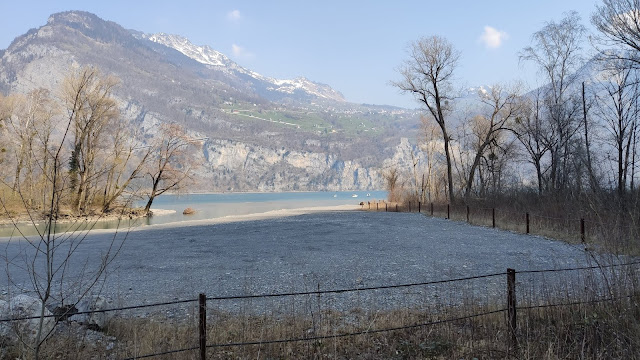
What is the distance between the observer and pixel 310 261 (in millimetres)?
13195

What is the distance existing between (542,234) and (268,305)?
14849 millimetres

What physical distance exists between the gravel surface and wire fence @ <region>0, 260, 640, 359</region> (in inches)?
18.5

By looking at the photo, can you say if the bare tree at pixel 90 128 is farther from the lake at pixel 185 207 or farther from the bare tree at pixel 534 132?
the bare tree at pixel 534 132

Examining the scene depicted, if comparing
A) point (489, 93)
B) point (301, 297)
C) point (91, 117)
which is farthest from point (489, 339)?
Answer: point (91, 117)

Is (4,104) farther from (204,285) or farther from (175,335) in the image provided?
(175,335)

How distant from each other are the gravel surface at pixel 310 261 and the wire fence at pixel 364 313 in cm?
47

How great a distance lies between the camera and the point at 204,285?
10.0 meters

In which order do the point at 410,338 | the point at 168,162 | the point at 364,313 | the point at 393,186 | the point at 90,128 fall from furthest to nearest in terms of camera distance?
the point at 393,186 < the point at 168,162 < the point at 90,128 < the point at 364,313 < the point at 410,338

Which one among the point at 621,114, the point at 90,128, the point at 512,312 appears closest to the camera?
the point at 512,312

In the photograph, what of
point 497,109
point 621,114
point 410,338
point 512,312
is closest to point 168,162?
point 497,109

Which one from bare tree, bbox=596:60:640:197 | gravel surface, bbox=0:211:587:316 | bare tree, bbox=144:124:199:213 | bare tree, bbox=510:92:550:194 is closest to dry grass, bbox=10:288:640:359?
gravel surface, bbox=0:211:587:316

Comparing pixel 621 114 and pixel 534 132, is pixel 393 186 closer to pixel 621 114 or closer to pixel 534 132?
pixel 534 132

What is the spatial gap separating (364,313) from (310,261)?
6.13 meters

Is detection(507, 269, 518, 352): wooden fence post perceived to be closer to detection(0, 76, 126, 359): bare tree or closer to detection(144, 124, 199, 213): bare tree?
detection(0, 76, 126, 359): bare tree
